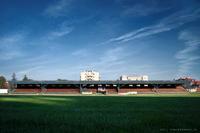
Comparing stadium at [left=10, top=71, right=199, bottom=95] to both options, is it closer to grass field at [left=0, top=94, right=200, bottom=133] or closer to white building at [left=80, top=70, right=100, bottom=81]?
grass field at [left=0, top=94, right=200, bottom=133]

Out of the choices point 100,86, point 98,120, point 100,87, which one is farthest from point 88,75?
point 98,120

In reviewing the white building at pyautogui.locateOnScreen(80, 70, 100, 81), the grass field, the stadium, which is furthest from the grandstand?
the white building at pyautogui.locateOnScreen(80, 70, 100, 81)

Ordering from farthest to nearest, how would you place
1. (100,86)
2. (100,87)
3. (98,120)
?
1. (100,86)
2. (100,87)
3. (98,120)

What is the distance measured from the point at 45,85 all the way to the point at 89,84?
51.0 feet

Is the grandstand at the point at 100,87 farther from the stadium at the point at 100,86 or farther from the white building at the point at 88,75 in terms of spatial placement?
the white building at the point at 88,75

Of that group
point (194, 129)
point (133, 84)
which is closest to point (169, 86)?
point (133, 84)

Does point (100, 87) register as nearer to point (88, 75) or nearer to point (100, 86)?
point (100, 86)

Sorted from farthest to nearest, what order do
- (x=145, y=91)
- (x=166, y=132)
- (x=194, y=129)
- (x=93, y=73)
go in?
(x=93, y=73) < (x=145, y=91) < (x=194, y=129) < (x=166, y=132)

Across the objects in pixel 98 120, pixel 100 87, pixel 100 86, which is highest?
pixel 98 120

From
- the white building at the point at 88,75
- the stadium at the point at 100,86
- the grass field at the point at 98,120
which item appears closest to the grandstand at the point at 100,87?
the stadium at the point at 100,86

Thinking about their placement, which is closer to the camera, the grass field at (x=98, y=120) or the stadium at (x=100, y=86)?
the grass field at (x=98, y=120)

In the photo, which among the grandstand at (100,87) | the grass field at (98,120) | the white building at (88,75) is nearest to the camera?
the grass field at (98,120)

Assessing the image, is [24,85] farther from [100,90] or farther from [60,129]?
[60,129]

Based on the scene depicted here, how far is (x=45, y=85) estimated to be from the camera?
3351 inches
